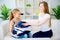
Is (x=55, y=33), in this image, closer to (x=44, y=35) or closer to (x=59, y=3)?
(x=44, y=35)

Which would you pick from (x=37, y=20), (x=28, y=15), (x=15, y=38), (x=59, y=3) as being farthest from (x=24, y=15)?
(x=59, y=3)

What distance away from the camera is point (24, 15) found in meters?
3.00

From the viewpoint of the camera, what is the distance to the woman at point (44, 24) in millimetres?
2655

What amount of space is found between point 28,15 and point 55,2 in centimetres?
63

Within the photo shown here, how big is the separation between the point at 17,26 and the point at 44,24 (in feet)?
1.49

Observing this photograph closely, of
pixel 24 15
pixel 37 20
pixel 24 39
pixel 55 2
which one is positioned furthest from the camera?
pixel 55 2

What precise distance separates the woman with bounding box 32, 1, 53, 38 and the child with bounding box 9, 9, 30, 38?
0.19m

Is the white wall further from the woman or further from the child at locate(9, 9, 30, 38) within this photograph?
the woman

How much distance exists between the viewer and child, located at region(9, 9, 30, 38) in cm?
263

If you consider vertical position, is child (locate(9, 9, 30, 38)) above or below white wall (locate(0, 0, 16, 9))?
below

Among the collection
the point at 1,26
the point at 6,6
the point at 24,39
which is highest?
the point at 6,6

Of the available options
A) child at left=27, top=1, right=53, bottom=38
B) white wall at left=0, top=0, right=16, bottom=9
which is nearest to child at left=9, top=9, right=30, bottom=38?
child at left=27, top=1, right=53, bottom=38

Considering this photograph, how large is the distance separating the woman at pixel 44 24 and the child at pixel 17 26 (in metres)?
0.19

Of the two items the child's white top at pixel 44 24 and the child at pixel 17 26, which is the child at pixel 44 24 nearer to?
the child's white top at pixel 44 24
